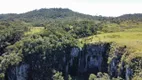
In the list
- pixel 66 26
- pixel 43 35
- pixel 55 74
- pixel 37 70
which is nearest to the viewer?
pixel 55 74

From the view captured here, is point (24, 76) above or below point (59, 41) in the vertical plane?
below

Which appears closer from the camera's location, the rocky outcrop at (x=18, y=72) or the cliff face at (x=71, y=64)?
the rocky outcrop at (x=18, y=72)

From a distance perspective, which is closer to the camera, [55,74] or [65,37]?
[55,74]

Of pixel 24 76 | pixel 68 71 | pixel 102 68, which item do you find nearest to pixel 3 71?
pixel 24 76

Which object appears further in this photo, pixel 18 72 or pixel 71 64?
pixel 71 64

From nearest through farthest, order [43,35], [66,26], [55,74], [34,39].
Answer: [55,74], [34,39], [43,35], [66,26]

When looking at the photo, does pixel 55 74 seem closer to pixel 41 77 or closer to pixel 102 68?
pixel 41 77

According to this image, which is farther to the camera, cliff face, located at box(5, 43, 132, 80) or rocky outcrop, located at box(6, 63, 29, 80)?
cliff face, located at box(5, 43, 132, 80)

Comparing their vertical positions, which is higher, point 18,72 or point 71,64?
point 71,64
